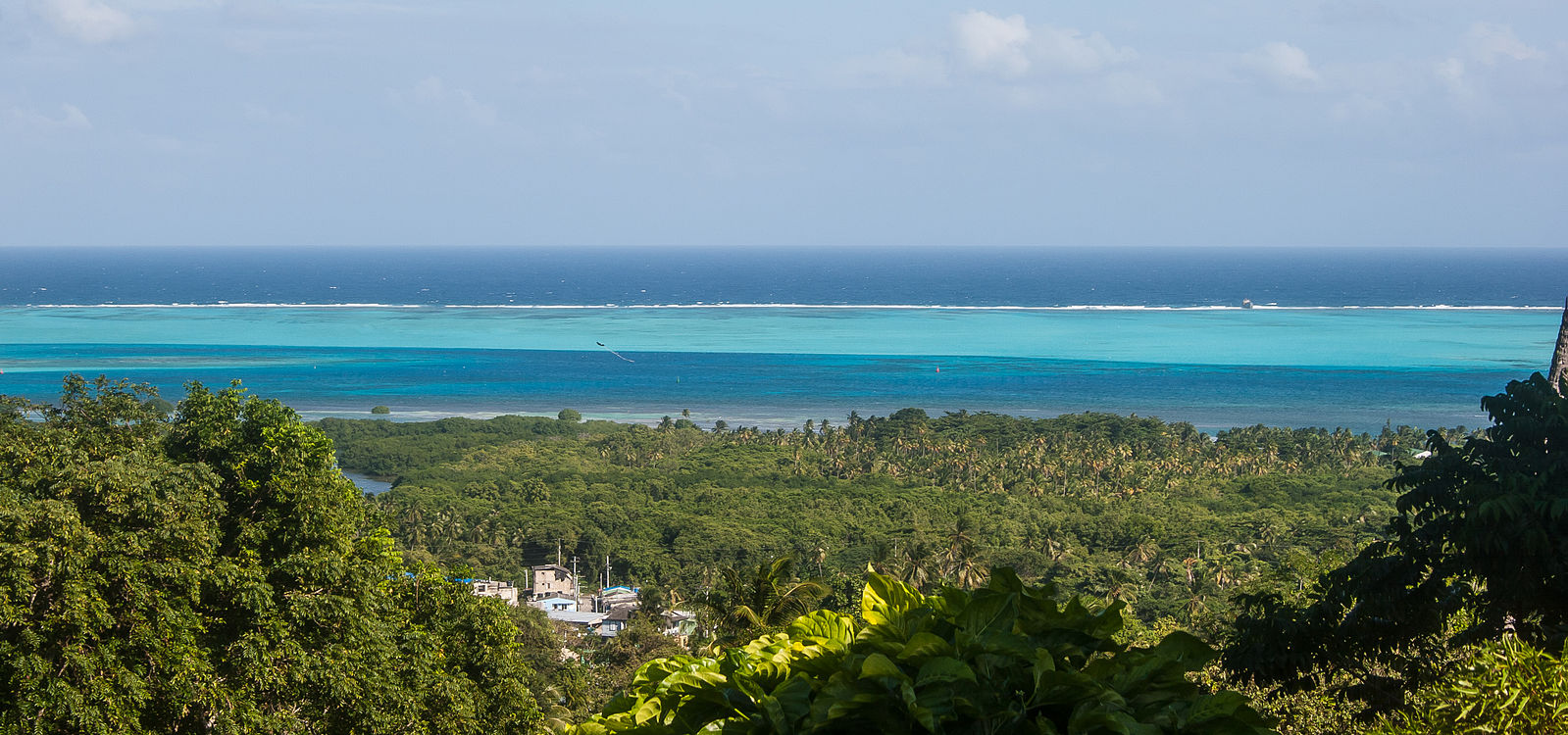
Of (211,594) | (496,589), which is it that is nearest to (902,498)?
(496,589)

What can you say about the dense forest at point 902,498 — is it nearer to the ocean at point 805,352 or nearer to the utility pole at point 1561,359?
the ocean at point 805,352

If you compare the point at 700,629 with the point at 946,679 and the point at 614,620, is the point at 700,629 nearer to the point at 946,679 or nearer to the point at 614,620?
the point at 614,620

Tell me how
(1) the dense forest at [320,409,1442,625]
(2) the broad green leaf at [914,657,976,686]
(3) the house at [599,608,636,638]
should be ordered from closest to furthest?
1. (2) the broad green leaf at [914,657,976,686]
2. (3) the house at [599,608,636,638]
3. (1) the dense forest at [320,409,1442,625]

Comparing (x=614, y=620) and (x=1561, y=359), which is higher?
(x=1561, y=359)

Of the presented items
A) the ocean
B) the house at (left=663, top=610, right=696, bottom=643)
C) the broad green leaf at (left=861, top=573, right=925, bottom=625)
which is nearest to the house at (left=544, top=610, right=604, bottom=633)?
the house at (left=663, top=610, right=696, bottom=643)

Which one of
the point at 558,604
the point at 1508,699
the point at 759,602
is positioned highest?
the point at 1508,699

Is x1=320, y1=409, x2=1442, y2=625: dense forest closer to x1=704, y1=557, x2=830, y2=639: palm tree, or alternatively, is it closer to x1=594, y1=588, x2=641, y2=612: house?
x1=594, y1=588, x2=641, y2=612: house

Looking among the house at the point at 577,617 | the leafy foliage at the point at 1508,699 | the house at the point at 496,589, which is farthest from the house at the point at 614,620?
the leafy foliage at the point at 1508,699
